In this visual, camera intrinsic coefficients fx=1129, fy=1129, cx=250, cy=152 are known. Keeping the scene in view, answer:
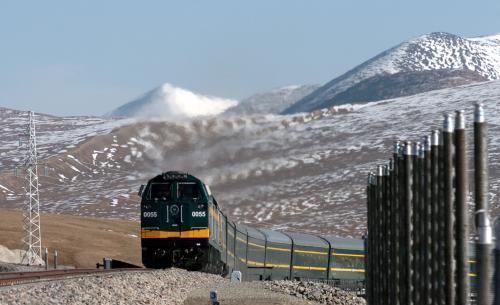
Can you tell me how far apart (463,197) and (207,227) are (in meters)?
37.7

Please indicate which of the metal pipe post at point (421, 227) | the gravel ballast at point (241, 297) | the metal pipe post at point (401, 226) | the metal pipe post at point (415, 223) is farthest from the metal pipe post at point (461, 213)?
the gravel ballast at point (241, 297)

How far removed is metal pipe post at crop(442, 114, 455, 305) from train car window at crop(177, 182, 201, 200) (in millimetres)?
36153

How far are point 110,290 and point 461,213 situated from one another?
2123 cm

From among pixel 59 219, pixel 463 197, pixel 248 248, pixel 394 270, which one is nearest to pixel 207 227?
pixel 248 248

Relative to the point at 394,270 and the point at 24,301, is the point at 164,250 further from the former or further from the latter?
the point at 394,270

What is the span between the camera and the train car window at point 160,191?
55344 mm

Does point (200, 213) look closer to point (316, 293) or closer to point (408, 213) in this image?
point (316, 293)

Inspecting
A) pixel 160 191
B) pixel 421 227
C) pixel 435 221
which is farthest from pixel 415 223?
pixel 160 191

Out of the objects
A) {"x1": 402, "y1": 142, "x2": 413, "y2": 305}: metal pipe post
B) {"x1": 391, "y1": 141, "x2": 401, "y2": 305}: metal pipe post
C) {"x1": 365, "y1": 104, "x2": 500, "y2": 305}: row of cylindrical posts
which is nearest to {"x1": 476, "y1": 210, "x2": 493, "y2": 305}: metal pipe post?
{"x1": 365, "y1": 104, "x2": 500, "y2": 305}: row of cylindrical posts

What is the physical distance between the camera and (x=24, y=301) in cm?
2984

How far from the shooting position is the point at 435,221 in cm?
2019

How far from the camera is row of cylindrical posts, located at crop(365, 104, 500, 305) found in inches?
615

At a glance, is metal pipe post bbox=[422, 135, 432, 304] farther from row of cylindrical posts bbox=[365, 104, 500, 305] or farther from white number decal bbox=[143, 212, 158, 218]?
white number decal bbox=[143, 212, 158, 218]

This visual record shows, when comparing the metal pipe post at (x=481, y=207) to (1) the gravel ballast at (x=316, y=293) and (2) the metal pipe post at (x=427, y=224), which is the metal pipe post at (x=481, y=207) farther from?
(1) the gravel ballast at (x=316, y=293)
